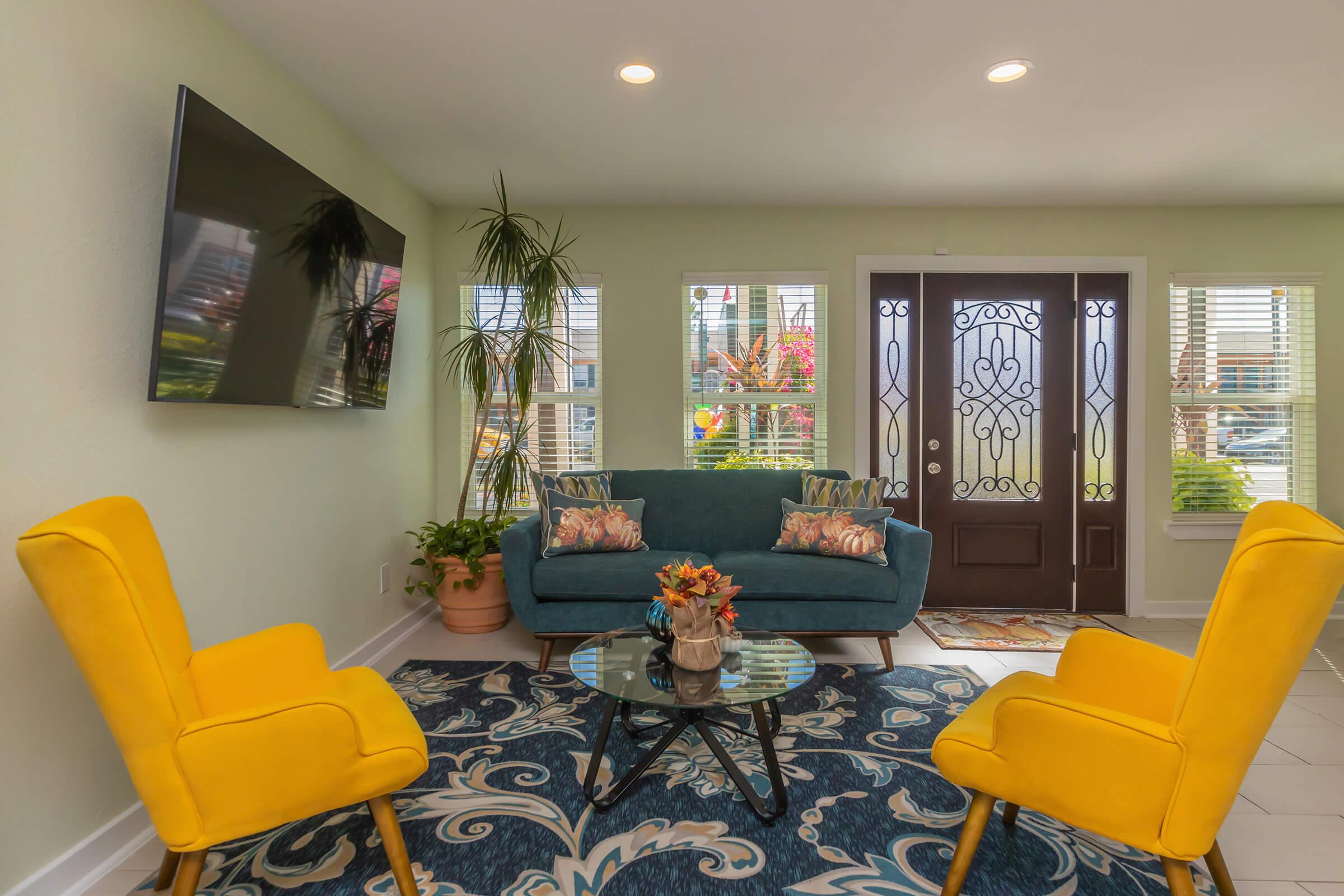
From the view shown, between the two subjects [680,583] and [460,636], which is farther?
[460,636]

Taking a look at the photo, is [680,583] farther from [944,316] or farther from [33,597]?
[944,316]

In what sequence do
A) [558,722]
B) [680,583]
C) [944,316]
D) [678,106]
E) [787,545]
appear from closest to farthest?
[680,583] < [558,722] < [678,106] < [787,545] < [944,316]

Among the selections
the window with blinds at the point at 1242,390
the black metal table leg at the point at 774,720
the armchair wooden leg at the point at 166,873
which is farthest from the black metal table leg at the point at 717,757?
the window with blinds at the point at 1242,390

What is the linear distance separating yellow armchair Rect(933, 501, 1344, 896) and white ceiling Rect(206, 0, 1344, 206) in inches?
73.0

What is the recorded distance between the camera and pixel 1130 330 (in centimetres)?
414

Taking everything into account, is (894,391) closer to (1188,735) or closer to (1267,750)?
(1267,750)

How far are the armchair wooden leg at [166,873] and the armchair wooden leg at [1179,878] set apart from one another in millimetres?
2243

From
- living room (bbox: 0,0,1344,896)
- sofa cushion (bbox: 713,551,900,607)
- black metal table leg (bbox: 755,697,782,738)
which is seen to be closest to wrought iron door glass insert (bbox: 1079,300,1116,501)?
living room (bbox: 0,0,1344,896)

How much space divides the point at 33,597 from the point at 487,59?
2186mm

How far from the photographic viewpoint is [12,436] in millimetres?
1574

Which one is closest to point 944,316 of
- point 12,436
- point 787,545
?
point 787,545

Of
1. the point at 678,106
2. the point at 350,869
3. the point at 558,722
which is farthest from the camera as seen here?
the point at 678,106

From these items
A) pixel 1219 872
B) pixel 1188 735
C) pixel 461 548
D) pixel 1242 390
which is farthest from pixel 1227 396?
pixel 461 548

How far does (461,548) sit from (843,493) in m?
2.05
